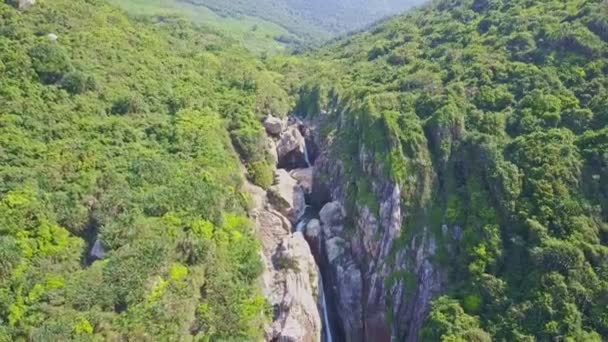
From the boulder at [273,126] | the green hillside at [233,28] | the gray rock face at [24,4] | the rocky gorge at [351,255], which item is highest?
the green hillside at [233,28]

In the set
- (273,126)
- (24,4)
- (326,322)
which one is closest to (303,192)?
(273,126)

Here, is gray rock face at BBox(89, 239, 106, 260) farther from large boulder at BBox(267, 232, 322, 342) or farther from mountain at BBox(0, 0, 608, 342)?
large boulder at BBox(267, 232, 322, 342)

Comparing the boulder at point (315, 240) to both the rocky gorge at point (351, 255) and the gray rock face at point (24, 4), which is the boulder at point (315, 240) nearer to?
the rocky gorge at point (351, 255)

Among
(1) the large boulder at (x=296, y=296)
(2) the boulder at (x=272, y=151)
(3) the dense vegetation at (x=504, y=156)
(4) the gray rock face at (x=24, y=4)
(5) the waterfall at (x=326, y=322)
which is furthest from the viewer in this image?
(2) the boulder at (x=272, y=151)

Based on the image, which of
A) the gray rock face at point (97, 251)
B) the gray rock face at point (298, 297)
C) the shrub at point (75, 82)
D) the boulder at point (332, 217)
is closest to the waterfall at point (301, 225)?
the boulder at point (332, 217)

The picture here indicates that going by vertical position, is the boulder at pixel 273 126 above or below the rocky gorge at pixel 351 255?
above

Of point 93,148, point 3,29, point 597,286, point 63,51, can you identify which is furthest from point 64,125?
point 597,286
